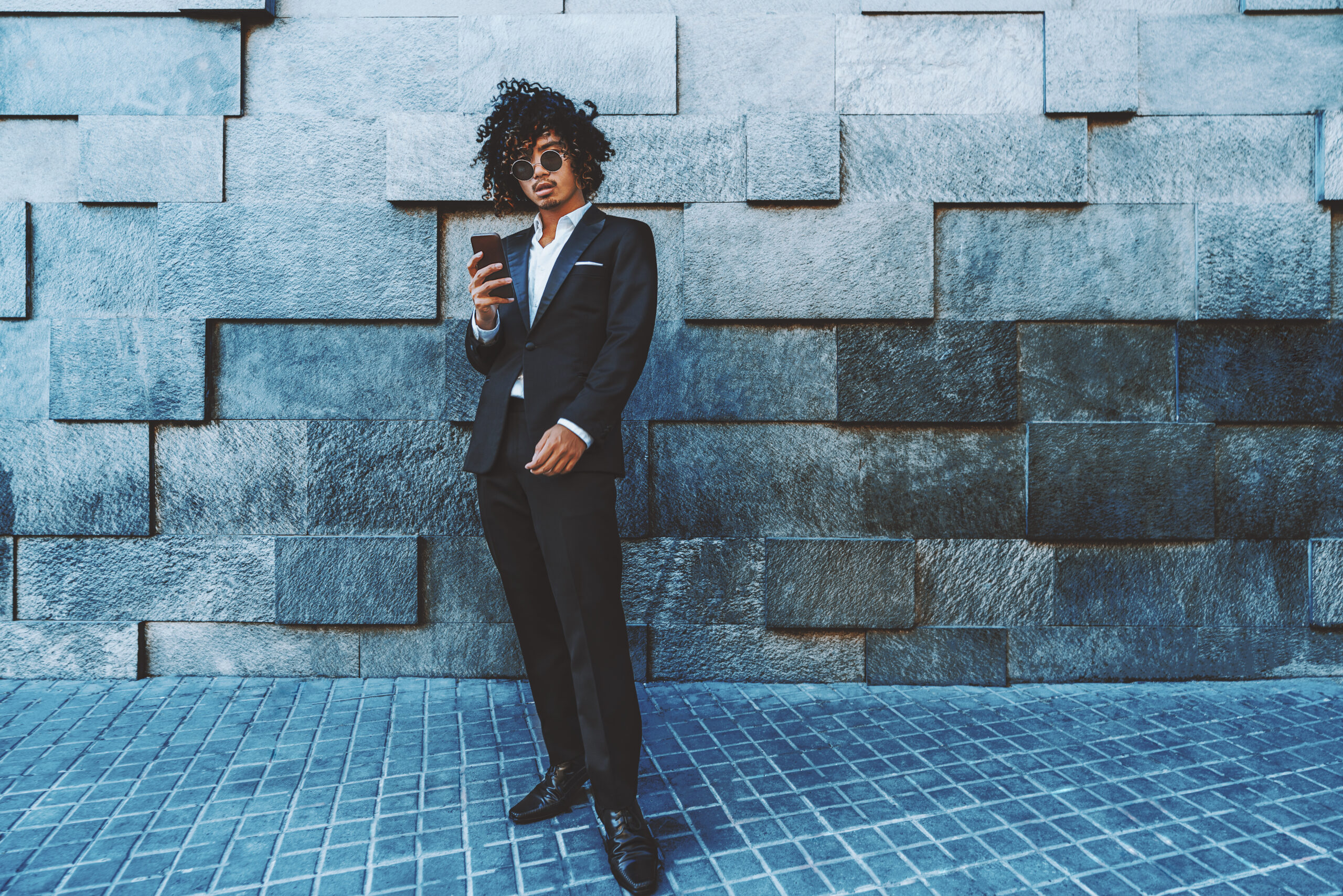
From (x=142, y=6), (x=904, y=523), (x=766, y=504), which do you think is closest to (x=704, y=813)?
(x=766, y=504)

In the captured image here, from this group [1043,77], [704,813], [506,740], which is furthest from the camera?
[1043,77]

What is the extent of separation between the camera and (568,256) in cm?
257

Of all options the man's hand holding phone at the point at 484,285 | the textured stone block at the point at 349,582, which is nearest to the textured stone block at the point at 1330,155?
the man's hand holding phone at the point at 484,285

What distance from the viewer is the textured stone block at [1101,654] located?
4008mm

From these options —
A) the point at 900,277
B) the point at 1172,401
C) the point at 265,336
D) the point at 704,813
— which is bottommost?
the point at 704,813

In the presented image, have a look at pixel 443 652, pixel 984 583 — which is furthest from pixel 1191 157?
pixel 443 652

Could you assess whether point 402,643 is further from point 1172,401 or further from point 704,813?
point 1172,401

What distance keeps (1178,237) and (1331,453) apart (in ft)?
4.67

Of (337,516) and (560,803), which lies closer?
(560,803)

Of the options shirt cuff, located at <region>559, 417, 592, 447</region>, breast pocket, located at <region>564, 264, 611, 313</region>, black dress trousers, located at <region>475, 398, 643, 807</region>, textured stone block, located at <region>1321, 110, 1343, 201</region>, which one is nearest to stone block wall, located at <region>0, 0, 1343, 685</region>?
textured stone block, located at <region>1321, 110, 1343, 201</region>

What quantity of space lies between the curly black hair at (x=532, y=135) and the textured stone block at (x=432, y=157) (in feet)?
3.29

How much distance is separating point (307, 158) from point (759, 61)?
8.17 feet

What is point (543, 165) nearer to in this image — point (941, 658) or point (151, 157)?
point (151, 157)

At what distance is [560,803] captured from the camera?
2748 millimetres
